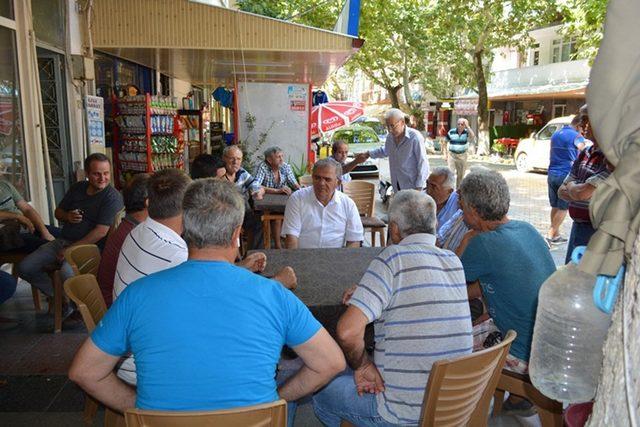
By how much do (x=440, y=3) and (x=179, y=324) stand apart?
15173 millimetres

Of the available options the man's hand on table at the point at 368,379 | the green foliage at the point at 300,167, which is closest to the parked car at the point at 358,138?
the green foliage at the point at 300,167

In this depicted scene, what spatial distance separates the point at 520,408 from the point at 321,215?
211 cm

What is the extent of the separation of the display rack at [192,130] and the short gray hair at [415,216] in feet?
27.3

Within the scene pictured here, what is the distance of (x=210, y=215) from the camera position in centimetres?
184

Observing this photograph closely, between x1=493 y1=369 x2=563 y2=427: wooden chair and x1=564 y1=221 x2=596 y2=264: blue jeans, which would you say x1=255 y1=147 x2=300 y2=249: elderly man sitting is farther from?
x1=493 y1=369 x2=563 y2=427: wooden chair

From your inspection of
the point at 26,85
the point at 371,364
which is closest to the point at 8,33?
the point at 26,85

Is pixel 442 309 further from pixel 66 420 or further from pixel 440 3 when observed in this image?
pixel 440 3

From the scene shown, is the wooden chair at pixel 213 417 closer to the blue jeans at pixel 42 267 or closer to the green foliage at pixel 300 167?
the blue jeans at pixel 42 267

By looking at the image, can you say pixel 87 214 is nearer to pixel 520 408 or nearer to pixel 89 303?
pixel 89 303

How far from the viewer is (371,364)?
89.4 inches

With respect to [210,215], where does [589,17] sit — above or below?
above

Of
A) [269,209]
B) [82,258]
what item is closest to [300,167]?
[269,209]

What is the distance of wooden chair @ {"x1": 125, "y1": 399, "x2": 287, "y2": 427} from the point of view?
153cm

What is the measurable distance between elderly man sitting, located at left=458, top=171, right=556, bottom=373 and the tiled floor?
2.40 ft
